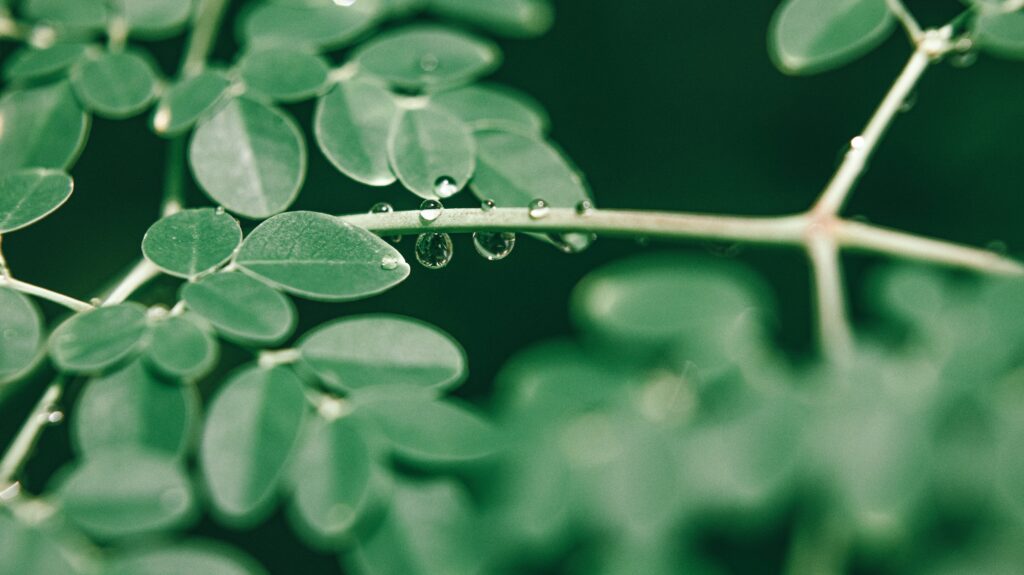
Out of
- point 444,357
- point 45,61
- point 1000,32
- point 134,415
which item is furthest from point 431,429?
point 1000,32

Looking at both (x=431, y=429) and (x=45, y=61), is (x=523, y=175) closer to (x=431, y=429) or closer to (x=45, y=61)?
(x=431, y=429)

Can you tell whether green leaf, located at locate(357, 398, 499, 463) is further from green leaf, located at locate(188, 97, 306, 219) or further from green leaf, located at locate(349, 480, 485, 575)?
green leaf, located at locate(188, 97, 306, 219)

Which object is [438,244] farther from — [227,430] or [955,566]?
[955,566]

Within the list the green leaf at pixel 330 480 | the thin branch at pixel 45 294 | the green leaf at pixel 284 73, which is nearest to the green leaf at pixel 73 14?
the green leaf at pixel 284 73

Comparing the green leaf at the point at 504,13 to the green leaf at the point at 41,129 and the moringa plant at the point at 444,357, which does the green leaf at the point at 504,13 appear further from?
the green leaf at the point at 41,129

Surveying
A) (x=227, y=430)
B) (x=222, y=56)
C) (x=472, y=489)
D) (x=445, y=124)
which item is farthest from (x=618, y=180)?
(x=227, y=430)
